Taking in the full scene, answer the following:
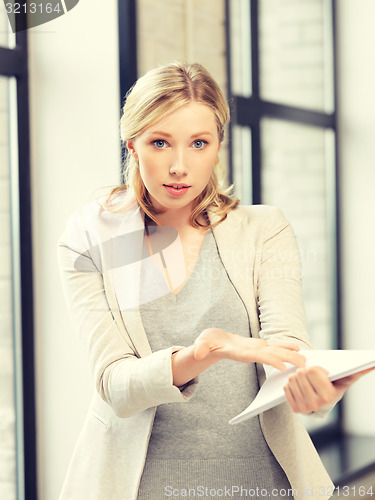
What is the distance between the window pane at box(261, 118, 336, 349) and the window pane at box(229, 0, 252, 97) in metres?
0.22

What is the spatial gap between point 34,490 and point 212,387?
108 centimetres

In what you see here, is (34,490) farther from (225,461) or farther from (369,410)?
(369,410)

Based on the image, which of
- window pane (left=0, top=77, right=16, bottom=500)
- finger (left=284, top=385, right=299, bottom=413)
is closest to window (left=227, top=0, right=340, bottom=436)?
window pane (left=0, top=77, right=16, bottom=500)

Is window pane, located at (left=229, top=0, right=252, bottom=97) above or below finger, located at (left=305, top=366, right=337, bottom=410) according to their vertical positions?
above

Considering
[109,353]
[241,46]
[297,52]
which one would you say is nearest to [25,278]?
[109,353]

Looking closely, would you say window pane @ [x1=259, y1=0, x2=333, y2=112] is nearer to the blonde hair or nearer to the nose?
the blonde hair

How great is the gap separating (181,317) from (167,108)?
0.34 metres

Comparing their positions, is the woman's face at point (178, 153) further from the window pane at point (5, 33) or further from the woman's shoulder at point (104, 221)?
the window pane at point (5, 33)

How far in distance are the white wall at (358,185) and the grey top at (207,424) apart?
255cm

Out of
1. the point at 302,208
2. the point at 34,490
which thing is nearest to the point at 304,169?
the point at 302,208

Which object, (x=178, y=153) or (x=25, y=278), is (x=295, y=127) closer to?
(x=25, y=278)

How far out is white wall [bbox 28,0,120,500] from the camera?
6.56 feet

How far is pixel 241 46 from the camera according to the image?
3.02 m

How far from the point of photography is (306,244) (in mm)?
3443
